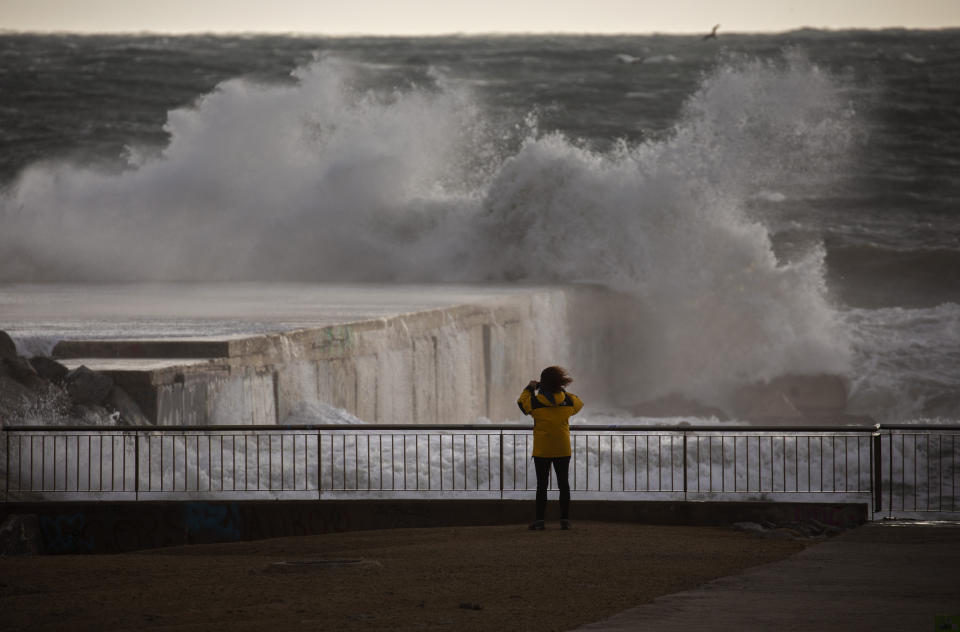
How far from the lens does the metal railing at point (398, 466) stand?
11016 millimetres

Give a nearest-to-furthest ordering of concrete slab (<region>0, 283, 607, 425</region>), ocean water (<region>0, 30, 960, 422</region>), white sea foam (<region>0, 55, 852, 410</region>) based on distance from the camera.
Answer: concrete slab (<region>0, 283, 607, 425</region>) → ocean water (<region>0, 30, 960, 422</region>) → white sea foam (<region>0, 55, 852, 410</region>)

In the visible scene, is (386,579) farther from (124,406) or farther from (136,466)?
(124,406)

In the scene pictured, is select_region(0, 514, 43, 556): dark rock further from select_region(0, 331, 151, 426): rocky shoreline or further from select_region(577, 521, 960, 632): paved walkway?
select_region(577, 521, 960, 632): paved walkway

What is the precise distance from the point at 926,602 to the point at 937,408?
1629cm

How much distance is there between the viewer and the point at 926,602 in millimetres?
7418

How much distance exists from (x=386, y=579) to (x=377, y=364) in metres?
8.48

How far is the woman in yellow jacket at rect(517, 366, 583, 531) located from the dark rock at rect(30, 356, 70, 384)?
418 cm

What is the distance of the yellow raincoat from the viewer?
10.0m

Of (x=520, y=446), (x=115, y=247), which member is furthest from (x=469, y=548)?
(x=115, y=247)

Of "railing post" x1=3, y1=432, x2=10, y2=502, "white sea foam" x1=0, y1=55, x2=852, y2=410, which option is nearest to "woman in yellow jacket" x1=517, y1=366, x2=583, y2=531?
"railing post" x1=3, y1=432, x2=10, y2=502

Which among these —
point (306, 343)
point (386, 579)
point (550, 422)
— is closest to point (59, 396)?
point (306, 343)

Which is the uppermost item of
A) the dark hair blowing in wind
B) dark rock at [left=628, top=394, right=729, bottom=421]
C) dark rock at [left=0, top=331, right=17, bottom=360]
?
the dark hair blowing in wind

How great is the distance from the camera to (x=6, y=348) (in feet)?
41.1

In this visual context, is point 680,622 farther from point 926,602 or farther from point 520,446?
point 520,446
